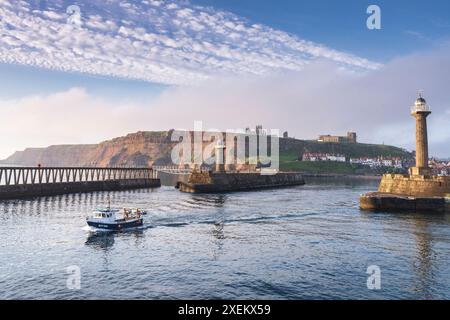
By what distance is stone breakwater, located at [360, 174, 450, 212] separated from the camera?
6875 centimetres

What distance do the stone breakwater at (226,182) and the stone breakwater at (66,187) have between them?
1795 centimetres

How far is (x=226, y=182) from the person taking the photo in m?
131

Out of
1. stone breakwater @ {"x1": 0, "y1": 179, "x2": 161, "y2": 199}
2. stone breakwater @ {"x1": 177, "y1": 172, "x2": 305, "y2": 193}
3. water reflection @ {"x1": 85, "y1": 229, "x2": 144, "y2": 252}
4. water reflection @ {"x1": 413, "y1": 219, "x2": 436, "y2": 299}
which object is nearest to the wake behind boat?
water reflection @ {"x1": 85, "y1": 229, "x2": 144, "y2": 252}

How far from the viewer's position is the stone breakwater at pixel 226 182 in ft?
395

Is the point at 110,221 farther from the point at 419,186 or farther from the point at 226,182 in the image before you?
the point at 226,182

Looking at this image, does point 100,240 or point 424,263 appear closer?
point 424,263

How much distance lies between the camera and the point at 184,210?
70438 millimetres

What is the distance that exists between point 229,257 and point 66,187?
89.1 metres

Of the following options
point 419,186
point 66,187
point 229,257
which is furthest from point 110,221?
point 66,187

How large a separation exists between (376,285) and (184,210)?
154 ft

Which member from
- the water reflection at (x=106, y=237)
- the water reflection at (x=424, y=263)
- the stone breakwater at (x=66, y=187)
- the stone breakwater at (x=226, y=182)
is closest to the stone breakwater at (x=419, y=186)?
the water reflection at (x=424, y=263)

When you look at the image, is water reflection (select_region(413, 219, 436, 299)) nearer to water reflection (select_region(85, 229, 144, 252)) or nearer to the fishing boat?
water reflection (select_region(85, 229, 144, 252))
